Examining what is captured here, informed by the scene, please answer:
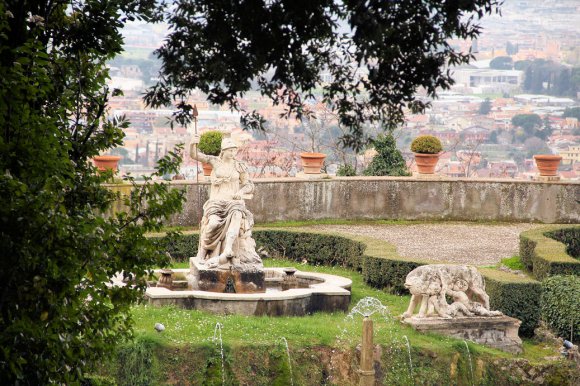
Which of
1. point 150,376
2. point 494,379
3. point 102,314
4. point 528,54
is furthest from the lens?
point 528,54

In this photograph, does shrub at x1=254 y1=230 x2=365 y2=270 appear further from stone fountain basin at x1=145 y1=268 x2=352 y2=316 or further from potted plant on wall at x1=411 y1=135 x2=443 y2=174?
potted plant on wall at x1=411 y1=135 x2=443 y2=174

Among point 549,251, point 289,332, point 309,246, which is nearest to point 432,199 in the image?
point 309,246

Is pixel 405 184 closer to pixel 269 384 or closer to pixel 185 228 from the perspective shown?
pixel 185 228

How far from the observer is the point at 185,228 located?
21453 millimetres

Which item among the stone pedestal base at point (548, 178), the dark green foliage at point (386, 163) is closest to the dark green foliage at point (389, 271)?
the dark green foliage at point (386, 163)

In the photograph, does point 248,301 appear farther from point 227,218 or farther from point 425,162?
point 425,162

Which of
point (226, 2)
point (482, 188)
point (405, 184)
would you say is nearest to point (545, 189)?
point (482, 188)

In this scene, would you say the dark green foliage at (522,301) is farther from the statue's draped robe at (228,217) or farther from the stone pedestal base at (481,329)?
the statue's draped robe at (228,217)

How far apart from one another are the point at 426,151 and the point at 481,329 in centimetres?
952

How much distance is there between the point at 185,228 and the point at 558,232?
6.42 m

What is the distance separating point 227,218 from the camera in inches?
623

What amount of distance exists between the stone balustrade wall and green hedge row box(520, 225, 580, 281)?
2153 mm

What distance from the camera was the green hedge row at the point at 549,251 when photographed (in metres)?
16.9

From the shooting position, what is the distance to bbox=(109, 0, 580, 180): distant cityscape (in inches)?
1035
